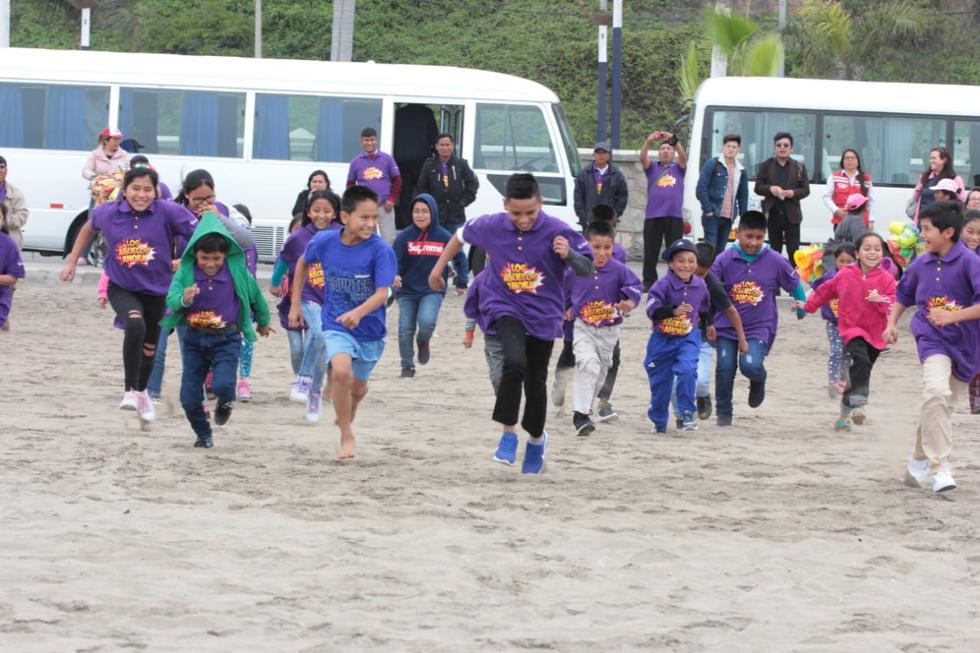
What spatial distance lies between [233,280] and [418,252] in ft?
11.9

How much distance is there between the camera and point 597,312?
1082 cm

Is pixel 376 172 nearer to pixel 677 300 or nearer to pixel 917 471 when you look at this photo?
pixel 677 300

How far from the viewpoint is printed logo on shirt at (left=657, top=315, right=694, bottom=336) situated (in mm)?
10891

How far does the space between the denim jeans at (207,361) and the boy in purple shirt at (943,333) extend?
149 inches

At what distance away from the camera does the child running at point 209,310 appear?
939cm

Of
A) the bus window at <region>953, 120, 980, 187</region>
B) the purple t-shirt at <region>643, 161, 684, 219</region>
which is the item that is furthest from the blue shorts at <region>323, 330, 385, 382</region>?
the bus window at <region>953, 120, 980, 187</region>

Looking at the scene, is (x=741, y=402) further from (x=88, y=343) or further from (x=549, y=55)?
(x=549, y=55)

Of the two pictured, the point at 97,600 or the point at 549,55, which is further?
the point at 549,55

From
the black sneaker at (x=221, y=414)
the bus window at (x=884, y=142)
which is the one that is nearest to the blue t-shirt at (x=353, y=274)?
the black sneaker at (x=221, y=414)

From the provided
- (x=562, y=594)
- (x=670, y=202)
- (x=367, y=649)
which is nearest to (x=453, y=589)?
(x=562, y=594)

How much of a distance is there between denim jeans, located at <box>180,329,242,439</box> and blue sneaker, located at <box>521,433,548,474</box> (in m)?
1.77

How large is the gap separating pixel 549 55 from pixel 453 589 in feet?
104

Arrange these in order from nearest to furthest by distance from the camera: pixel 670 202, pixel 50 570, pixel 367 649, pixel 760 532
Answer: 1. pixel 367 649
2. pixel 50 570
3. pixel 760 532
4. pixel 670 202

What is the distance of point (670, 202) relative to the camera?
66.3 feet
